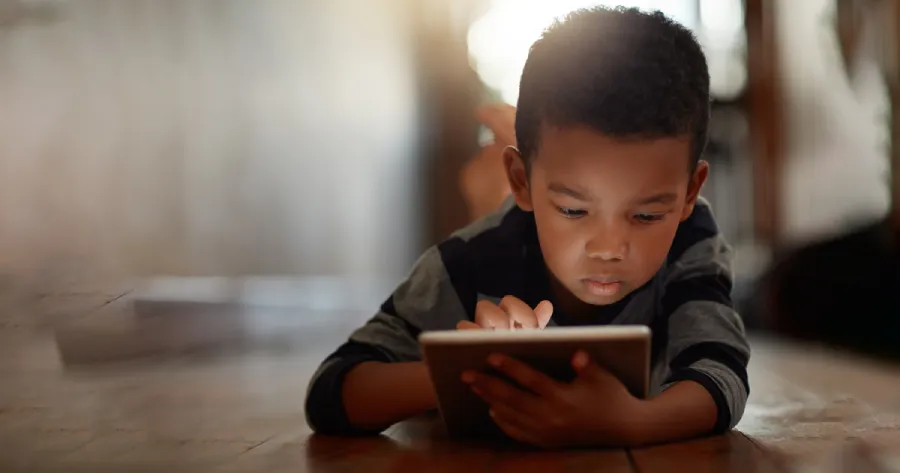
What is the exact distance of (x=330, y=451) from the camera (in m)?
0.62

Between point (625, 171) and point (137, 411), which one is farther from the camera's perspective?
point (137, 411)

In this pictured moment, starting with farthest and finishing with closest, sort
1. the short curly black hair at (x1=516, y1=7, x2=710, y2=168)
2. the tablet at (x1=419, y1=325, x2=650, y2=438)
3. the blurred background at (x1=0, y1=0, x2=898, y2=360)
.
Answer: the blurred background at (x1=0, y1=0, x2=898, y2=360), the short curly black hair at (x1=516, y1=7, x2=710, y2=168), the tablet at (x1=419, y1=325, x2=650, y2=438)

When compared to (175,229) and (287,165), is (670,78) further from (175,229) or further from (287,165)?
(287,165)

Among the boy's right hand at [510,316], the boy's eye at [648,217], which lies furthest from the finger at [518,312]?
the boy's eye at [648,217]

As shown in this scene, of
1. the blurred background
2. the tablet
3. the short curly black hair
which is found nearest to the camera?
the tablet

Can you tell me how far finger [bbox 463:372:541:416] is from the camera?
542 millimetres

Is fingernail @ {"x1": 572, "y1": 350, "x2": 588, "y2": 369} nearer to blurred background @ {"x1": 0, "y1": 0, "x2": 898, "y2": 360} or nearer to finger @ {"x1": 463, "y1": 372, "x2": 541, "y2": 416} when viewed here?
finger @ {"x1": 463, "y1": 372, "x2": 541, "y2": 416}

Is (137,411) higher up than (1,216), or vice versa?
(1,216)

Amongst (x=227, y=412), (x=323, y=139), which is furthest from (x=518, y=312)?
(x=323, y=139)

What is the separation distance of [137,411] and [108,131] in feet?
1.00

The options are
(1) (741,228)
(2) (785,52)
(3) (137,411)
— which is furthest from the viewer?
(1) (741,228)

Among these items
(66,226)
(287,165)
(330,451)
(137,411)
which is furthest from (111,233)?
(287,165)

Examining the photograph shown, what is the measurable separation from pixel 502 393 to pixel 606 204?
145 millimetres

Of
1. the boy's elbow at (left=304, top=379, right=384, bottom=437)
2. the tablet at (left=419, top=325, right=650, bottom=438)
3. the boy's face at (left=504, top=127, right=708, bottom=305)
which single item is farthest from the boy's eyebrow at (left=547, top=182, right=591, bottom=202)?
the boy's elbow at (left=304, top=379, right=384, bottom=437)
